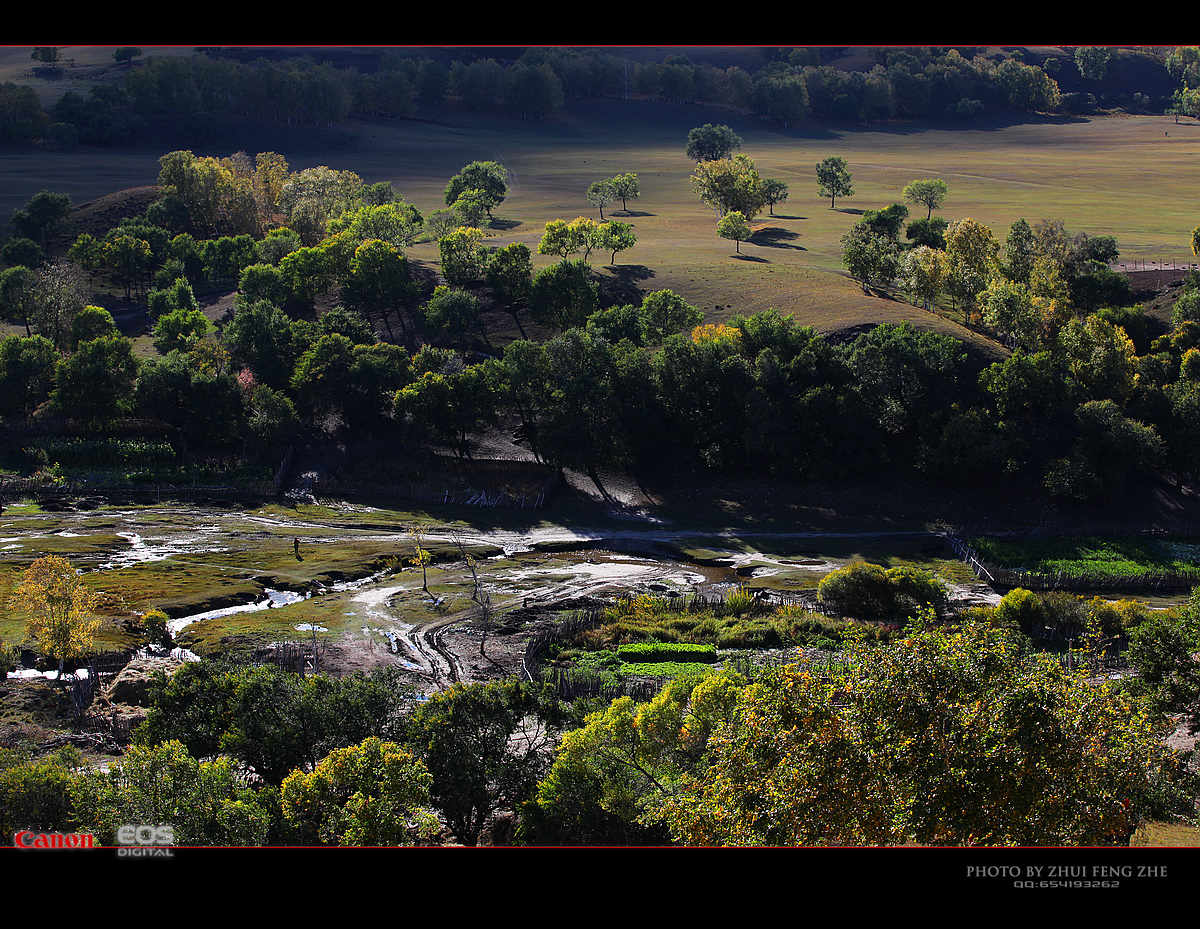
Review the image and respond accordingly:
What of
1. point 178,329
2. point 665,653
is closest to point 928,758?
point 665,653

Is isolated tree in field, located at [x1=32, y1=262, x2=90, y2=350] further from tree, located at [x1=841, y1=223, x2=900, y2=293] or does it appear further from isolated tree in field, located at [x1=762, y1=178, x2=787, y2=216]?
isolated tree in field, located at [x1=762, y1=178, x2=787, y2=216]

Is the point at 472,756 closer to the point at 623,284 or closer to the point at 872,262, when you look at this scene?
the point at 623,284

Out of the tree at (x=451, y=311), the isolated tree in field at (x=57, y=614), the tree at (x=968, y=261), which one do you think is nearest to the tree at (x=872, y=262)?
the tree at (x=968, y=261)

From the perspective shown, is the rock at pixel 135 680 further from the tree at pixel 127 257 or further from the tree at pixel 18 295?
the tree at pixel 127 257

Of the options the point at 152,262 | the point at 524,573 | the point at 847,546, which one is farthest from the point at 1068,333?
the point at 152,262

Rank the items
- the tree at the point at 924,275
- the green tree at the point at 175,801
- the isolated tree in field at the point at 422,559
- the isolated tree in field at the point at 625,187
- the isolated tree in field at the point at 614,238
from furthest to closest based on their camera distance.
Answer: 1. the isolated tree in field at the point at 625,187
2. the isolated tree in field at the point at 614,238
3. the tree at the point at 924,275
4. the isolated tree in field at the point at 422,559
5. the green tree at the point at 175,801

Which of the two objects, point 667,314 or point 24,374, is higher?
point 667,314

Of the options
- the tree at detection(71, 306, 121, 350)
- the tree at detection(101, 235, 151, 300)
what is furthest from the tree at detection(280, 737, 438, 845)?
the tree at detection(101, 235, 151, 300)
